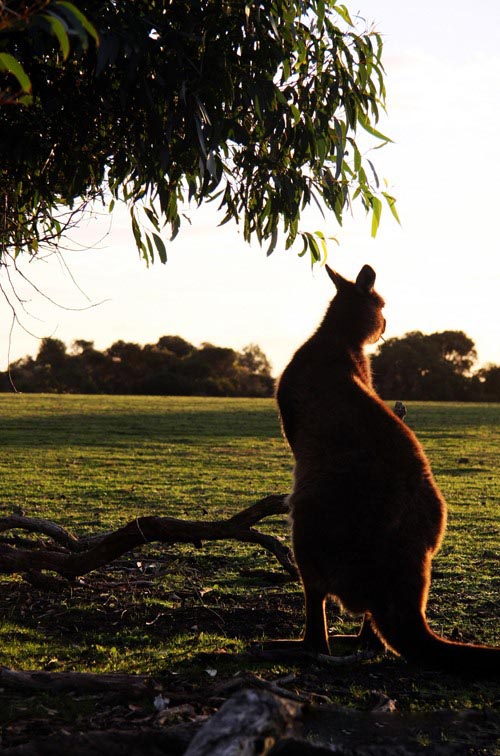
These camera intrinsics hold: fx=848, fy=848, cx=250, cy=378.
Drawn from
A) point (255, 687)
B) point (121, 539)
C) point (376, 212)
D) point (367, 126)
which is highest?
point (367, 126)

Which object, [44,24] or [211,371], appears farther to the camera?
[211,371]

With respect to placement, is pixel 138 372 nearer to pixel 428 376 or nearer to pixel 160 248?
pixel 428 376

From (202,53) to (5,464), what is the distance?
15946 millimetres

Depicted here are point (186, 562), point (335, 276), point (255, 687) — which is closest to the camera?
point (255, 687)

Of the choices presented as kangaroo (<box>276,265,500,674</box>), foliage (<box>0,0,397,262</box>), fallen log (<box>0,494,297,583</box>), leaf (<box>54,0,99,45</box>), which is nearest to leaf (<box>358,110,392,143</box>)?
foliage (<box>0,0,397,262</box>)

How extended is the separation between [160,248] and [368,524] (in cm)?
350

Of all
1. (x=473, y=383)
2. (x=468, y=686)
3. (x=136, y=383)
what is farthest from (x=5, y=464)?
(x=473, y=383)

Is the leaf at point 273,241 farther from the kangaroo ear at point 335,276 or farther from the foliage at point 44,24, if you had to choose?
the foliage at point 44,24

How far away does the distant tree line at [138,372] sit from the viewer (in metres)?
54.9

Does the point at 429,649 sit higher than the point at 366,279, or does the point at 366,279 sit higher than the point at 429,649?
the point at 366,279

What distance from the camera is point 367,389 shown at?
6.69m

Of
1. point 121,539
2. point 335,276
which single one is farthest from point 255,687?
point 335,276

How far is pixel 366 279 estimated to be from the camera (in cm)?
745

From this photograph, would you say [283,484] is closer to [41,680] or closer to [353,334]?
[353,334]
